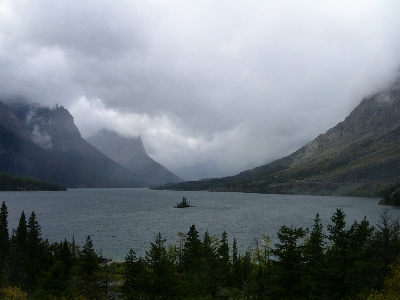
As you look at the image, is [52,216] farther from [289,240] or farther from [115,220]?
[289,240]

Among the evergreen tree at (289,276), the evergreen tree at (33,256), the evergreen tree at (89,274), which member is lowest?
the evergreen tree at (33,256)

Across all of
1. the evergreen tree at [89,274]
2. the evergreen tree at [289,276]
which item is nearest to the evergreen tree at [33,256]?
the evergreen tree at [89,274]

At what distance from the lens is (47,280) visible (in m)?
52.9

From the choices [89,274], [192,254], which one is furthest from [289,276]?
[192,254]

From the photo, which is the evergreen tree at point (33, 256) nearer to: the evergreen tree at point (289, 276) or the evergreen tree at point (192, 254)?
the evergreen tree at point (192, 254)

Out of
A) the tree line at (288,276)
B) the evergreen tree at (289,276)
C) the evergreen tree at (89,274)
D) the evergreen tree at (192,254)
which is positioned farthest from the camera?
the evergreen tree at (192,254)

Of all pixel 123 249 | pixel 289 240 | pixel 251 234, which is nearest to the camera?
pixel 289 240

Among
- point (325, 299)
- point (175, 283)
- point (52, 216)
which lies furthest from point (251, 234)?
point (52, 216)

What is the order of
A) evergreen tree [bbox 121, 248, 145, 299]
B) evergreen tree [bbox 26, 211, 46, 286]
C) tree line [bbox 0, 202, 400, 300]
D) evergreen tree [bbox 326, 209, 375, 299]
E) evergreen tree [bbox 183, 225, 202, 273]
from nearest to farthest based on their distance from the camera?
evergreen tree [bbox 326, 209, 375, 299]
tree line [bbox 0, 202, 400, 300]
evergreen tree [bbox 121, 248, 145, 299]
evergreen tree [bbox 183, 225, 202, 273]
evergreen tree [bbox 26, 211, 46, 286]

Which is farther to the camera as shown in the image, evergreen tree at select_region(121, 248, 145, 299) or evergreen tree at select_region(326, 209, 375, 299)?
evergreen tree at select_region(121, 248, 145, 299)

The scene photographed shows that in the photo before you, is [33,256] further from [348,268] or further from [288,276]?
[348,268]

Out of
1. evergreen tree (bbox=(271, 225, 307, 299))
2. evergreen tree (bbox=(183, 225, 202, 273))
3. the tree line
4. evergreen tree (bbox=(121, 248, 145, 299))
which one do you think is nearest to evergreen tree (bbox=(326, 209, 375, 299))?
the tree line

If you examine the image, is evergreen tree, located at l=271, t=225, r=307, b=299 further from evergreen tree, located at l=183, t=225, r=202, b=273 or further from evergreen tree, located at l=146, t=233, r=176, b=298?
evergreen tree, located at l=183, t=225, r=202, b=273

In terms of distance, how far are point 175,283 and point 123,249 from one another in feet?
220
